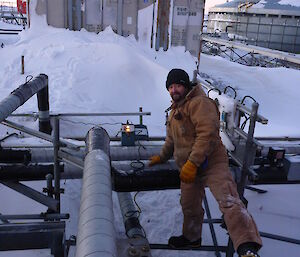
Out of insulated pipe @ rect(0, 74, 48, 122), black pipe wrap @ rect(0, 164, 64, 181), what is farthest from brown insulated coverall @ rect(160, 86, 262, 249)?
insulated pipe @ rect(0, 74, 48, 122)

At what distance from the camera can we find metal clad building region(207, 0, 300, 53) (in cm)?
2728

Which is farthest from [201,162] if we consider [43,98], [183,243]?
[43,98]

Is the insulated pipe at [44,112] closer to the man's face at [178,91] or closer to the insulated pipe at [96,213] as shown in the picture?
the man's face at [178,91]

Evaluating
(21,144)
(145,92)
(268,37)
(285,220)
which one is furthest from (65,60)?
(268,37)

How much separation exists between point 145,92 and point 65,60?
11.9ft

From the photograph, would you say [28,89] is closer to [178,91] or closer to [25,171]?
[25,171]

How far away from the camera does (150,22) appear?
1598 centimetres

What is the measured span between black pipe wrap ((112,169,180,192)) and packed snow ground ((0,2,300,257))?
1.76 metres

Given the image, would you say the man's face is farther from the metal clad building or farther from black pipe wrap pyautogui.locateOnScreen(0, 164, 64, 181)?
the metal clad building

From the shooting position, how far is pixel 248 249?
10.4 ft

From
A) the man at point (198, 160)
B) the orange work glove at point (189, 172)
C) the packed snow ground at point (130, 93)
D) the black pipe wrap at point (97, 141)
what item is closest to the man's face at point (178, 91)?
the man at point (198, 160)

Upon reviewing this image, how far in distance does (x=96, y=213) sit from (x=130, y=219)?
238cm

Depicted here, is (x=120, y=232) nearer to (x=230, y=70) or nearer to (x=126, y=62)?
(x=126, y=62)

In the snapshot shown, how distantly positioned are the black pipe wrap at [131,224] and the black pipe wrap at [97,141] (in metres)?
1.14
